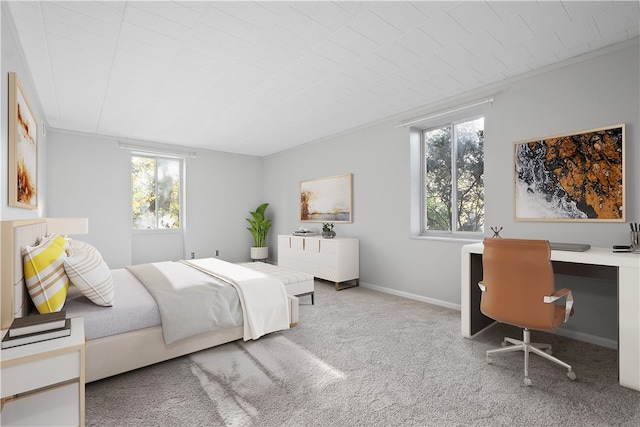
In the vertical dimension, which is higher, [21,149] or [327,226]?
[21,149]

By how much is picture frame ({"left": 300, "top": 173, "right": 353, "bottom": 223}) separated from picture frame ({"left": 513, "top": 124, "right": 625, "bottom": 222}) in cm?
251

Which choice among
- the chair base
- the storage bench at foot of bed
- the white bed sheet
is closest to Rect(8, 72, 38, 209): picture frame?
the white bed sheet

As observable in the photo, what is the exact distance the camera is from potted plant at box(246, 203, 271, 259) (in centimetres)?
682

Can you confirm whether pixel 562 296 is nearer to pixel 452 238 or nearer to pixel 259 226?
pixel 452 238

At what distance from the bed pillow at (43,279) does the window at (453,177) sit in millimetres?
3977

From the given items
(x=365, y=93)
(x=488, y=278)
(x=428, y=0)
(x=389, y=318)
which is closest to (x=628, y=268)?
(x=488, y=278)

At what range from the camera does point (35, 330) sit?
4.70 feet

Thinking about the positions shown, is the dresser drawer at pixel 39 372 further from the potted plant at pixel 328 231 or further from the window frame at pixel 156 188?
the window frame at pixel 156 188

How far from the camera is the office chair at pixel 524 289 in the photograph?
6.91 feet

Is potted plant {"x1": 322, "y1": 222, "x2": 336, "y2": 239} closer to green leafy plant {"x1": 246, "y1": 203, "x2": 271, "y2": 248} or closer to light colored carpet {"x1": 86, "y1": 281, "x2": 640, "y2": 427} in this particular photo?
green leafy plant {"x1": 246, "y1": 203, "x2": 271, "y2": 248}

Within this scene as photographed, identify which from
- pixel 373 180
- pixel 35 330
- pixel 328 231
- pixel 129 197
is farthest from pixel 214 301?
pixel 129 197

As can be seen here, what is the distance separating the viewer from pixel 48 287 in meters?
1.96

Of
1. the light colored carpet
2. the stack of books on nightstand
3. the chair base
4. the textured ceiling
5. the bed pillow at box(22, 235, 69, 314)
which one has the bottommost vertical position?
the light colored carpet

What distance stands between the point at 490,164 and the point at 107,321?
3.82 m
